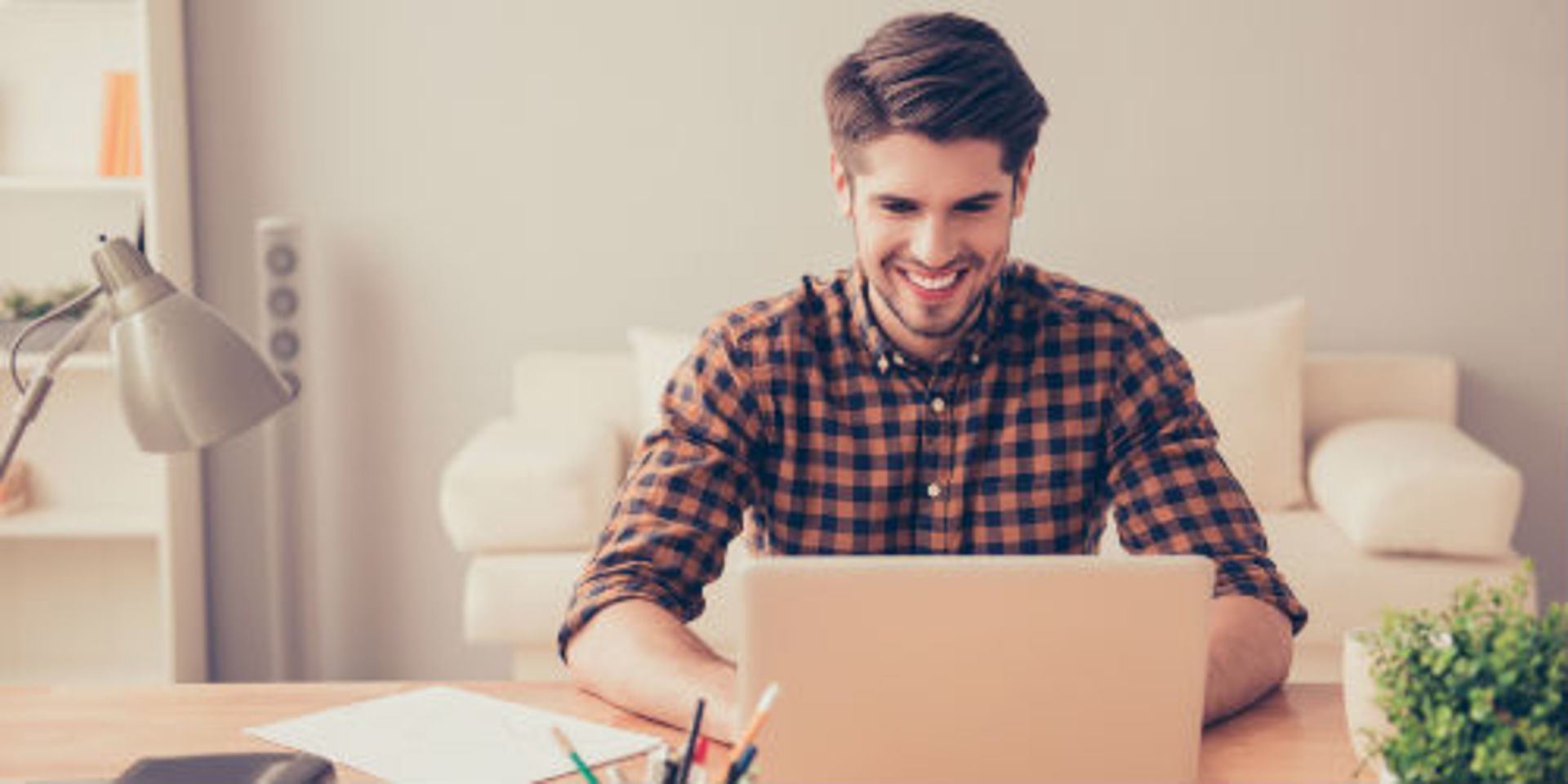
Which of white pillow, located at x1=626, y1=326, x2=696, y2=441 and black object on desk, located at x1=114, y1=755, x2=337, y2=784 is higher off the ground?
black object on desk, located at x1=114, y1=755, x2=337, y2=784

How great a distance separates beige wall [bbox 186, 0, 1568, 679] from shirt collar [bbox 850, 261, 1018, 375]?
69.8 inches

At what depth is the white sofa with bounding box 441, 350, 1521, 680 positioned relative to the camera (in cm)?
273

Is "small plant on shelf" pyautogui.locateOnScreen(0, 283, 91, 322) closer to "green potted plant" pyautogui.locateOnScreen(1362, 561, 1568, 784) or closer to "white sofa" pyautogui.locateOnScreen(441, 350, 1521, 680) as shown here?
"white sofa" pyautogui.locateOnScreen(441, 350, 1521, 680)

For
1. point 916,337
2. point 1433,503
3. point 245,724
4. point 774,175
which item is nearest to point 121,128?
point 774,175

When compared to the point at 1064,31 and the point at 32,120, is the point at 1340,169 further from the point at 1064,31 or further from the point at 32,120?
the point at 32,120

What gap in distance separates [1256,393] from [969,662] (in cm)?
228

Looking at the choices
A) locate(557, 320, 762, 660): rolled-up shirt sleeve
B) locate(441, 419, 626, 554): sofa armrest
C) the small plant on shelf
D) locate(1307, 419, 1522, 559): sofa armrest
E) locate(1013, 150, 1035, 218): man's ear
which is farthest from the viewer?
the small plant on shelf

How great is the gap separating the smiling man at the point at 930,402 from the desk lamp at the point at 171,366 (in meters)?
0.52

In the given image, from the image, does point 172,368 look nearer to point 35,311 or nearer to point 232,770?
point 232,770

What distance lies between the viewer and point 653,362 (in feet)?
10.3

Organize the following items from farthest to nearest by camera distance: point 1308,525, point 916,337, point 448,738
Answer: point 1308,525
point 916,337
point 448,738

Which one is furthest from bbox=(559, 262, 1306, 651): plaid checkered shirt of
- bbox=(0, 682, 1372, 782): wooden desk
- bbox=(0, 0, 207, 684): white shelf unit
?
bbox=(0, 0, 207, 684): white shelf unit

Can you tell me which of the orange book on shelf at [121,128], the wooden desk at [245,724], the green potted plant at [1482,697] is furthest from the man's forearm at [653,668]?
the orange book on shelf at [121,128]

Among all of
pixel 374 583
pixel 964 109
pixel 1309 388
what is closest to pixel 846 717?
pixel 964 109
